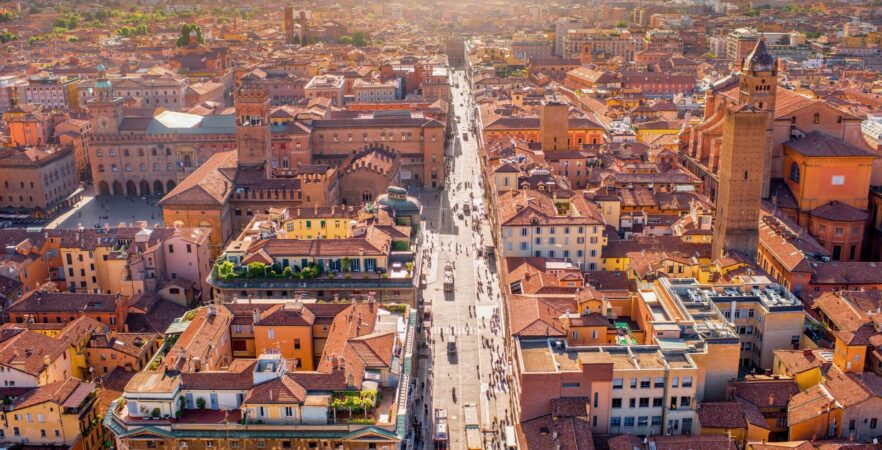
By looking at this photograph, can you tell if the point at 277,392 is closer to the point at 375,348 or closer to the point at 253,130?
the point at 375,348

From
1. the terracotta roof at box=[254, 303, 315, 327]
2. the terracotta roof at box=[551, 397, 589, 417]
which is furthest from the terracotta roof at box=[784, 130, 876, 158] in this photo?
the terracotta roof at box=[254, 303, 315, 327]

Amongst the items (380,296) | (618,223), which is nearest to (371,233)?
(380,296)

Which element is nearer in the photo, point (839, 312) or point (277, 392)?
point (277, 392)

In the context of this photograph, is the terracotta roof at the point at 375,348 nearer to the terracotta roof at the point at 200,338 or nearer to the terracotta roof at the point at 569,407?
the terracotta roof at the point at 200,338

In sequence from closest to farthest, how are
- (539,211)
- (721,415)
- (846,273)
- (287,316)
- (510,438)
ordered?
(721,415) < (510,438) < (287,316) < (846,273) < (539,211)

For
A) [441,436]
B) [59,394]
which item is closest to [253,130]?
[59,394]

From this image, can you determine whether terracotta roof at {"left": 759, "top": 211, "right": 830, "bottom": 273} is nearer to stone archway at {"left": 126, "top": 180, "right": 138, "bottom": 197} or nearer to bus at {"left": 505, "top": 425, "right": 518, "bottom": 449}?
bus at {"left": 505, "top": 425, "right": 518, "bottom": 449}


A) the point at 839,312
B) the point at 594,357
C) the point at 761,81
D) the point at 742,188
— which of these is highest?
the point at 761,81
